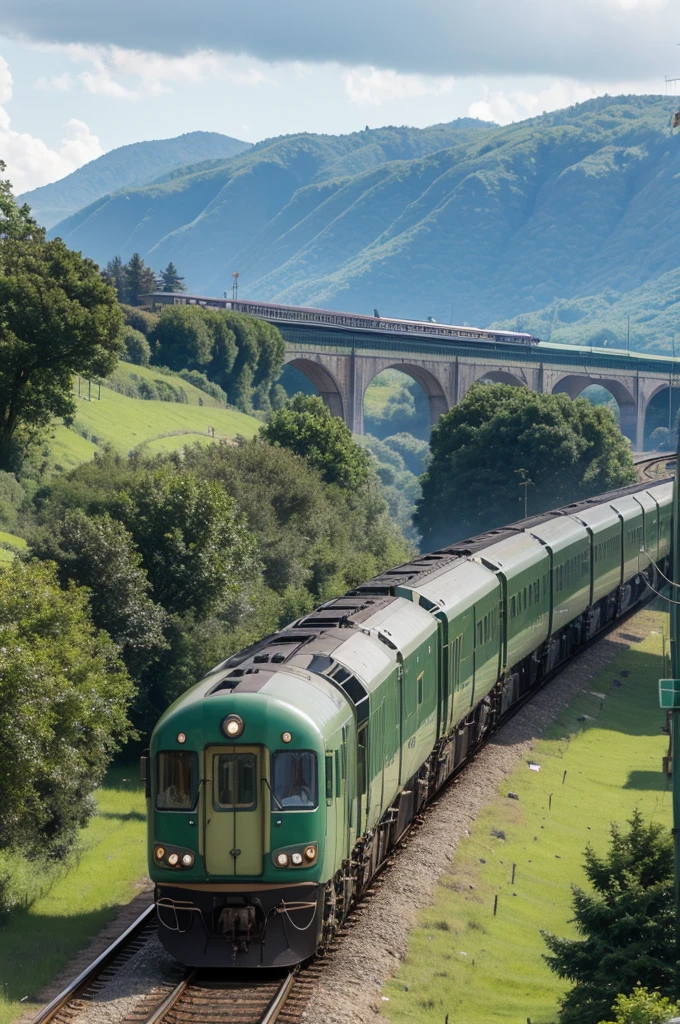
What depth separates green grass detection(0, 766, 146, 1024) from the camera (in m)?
19.1

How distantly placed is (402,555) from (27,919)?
47.0 metres

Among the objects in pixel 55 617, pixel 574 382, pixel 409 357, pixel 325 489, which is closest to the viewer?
pixel 55 617

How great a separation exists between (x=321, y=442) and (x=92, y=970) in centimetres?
5611

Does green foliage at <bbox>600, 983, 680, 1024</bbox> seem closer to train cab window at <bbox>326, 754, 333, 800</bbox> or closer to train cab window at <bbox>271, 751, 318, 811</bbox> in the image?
train cab window at <bbox>326, 754, 333, 800</bbox>

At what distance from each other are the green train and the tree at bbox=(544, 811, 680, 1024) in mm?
3437

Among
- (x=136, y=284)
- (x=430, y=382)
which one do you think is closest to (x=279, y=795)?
(x=430, y=382)

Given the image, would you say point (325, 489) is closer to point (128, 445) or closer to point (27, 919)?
point (128, 445)

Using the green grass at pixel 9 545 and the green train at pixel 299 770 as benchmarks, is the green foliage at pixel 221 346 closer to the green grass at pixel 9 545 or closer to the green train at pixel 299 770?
the green grass at pixel 9 545

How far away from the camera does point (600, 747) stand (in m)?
37.9

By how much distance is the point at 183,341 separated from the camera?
109 metres

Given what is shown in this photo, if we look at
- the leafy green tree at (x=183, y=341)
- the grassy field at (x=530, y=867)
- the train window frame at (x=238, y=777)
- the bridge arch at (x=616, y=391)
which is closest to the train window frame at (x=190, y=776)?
the train window frame at (x=238, y=777)

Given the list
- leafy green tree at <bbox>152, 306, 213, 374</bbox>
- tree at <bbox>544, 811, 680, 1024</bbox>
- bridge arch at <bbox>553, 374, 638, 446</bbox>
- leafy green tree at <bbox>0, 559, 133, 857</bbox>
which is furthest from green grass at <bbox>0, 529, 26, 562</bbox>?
bridge arch at <bbox>553, 374, 638, 446</bbox>

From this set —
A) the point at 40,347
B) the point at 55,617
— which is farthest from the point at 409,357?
the point at 55,617

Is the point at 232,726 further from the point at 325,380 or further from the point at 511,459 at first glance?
the point at 325,380
